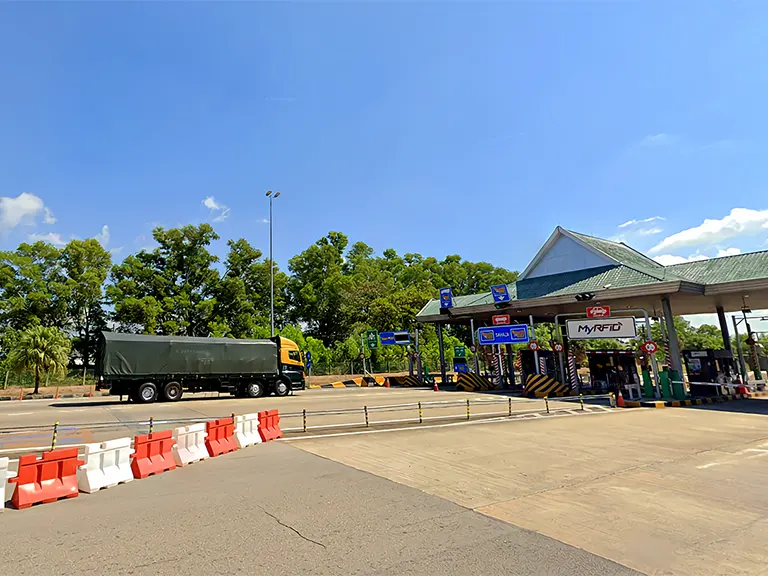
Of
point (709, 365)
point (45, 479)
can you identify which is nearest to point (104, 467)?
point (45, 479)

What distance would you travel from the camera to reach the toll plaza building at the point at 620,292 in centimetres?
2227

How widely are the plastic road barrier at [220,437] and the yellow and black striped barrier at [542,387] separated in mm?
20003

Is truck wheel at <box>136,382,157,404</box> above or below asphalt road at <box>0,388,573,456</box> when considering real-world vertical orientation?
above

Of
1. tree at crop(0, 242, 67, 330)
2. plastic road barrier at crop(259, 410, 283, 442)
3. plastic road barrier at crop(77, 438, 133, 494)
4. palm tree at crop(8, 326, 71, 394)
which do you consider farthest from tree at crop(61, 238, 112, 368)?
plastic road barrier at crop(77, 438, 133, 494)

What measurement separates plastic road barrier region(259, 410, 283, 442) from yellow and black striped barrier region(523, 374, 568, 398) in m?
18.2

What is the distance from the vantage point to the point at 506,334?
29.1m

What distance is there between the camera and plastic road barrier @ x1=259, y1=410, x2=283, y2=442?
1133 cm

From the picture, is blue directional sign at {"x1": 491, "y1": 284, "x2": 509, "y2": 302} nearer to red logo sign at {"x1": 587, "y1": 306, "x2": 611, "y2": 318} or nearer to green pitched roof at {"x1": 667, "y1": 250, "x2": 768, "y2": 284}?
red logo sign at {"x1": 587, "y1": 306, "x2": 611, "y2": 318}

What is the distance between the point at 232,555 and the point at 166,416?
43.7 ft

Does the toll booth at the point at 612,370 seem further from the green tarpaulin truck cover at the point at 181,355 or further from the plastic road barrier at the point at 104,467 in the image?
the plastic road barrier at the point at 104,467

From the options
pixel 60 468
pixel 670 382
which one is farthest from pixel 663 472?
pixel 670 382

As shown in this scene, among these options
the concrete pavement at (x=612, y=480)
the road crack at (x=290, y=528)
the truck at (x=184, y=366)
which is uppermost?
the truck at (x=184, y=366)

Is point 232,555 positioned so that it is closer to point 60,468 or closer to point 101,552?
point 101,552

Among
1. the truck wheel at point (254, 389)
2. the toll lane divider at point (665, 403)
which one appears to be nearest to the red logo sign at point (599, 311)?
the toll lane divider at point (665, 403)
